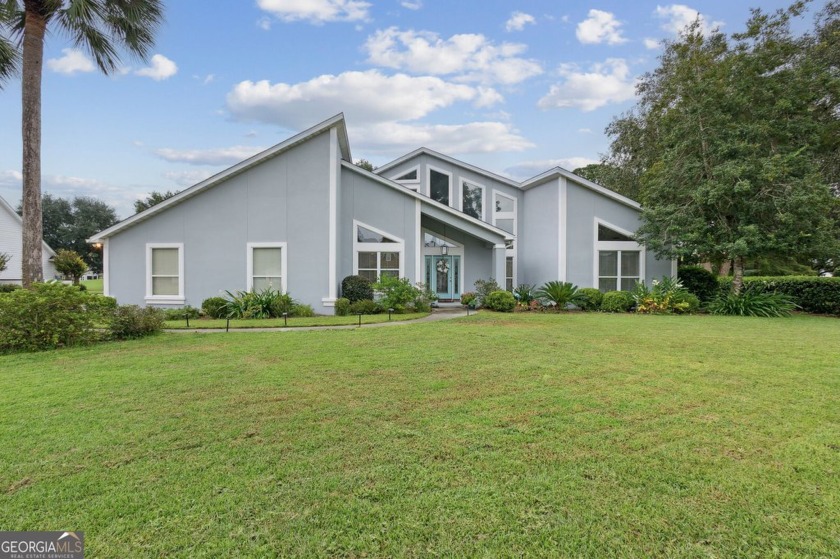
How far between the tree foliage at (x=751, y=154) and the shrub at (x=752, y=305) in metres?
1.21

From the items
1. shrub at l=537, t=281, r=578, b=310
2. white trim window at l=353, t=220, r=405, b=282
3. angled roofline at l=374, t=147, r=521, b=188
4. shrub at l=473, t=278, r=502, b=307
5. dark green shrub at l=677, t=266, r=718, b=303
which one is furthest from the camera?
angled roofline at l=374, t=147, r=521, b=188

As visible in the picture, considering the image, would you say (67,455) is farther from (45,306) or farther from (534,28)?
(534,28)

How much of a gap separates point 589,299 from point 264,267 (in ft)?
40.0

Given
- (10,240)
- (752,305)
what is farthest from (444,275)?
(10,240)

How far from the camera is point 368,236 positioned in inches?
607

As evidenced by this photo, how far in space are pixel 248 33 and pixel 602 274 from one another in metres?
16.7

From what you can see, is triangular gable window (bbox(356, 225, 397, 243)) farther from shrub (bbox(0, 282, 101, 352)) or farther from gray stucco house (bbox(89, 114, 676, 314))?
shrub (bbox(0, 282, 101, 352))

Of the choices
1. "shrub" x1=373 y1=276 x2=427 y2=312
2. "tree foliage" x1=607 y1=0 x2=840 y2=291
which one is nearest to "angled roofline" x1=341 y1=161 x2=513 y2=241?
"shrub" x1=373 y1=276 x2=427 y2=312

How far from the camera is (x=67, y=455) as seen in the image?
335cm

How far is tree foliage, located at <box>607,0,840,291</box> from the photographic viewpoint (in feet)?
45.5

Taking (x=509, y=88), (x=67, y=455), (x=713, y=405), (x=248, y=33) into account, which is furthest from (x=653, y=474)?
(x=509, y=88)

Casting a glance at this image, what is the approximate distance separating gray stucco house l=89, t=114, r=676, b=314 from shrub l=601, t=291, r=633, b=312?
1.50 meters

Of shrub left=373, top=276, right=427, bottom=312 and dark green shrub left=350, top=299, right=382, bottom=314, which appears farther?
dark green shrub left=350, top=299, right=382, bottom=314

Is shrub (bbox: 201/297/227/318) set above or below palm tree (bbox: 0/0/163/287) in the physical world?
below
